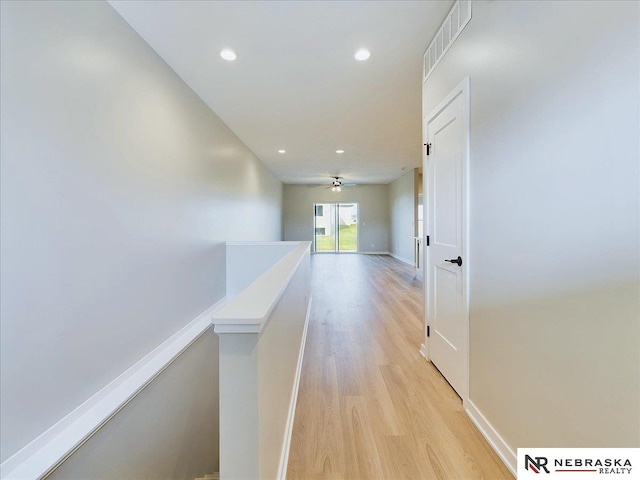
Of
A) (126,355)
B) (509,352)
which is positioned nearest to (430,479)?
(509,352)

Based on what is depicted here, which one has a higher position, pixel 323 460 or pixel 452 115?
pixel 452 115

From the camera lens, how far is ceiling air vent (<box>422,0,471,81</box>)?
5.78 ft

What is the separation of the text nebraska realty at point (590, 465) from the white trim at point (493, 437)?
170 mm

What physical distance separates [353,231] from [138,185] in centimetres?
939

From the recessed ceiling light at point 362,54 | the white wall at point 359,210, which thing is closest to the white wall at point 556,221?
the recessed ceiling light at point 362,54

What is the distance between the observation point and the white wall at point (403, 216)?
26.3ft

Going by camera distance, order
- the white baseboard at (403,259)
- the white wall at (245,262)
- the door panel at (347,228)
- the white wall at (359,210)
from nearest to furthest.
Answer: the white wall at (245,262) < the white baseboard at (403,259) < the white wall at (359,210) < the door panel at (347,228)

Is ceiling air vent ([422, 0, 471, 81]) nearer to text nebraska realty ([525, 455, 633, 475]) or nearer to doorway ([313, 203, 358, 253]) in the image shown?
text nebraska realty ([525, 455, 633, 475])

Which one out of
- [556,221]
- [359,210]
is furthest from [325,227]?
[556,221]

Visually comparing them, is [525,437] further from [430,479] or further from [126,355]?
[126,355]

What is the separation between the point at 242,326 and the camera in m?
0.83

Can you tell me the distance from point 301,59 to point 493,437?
126 inches

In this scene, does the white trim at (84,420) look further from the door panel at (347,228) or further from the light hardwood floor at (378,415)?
the door panel at (347,228)

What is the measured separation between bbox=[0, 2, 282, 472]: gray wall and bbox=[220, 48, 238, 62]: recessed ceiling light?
64 centimetres
